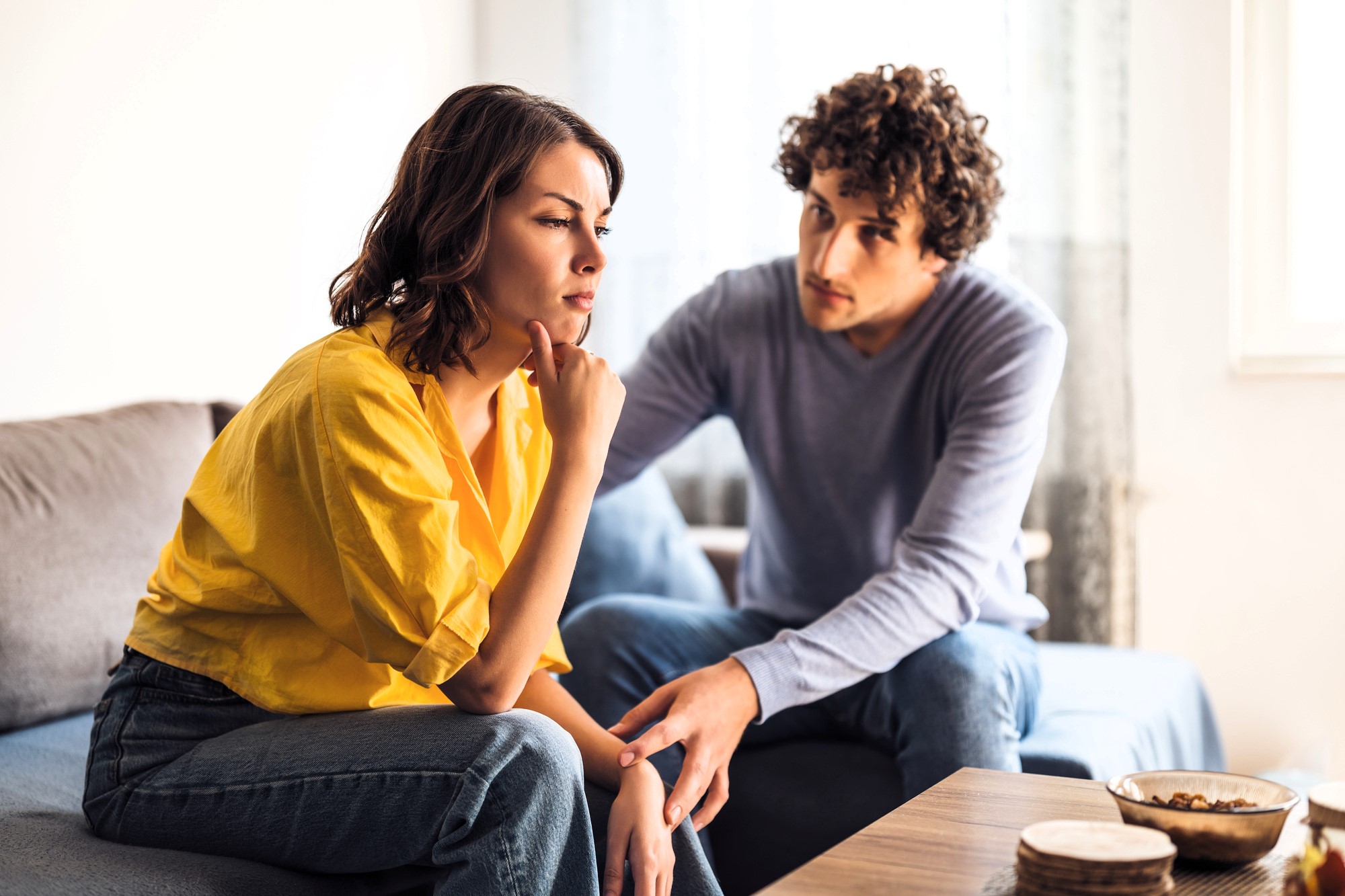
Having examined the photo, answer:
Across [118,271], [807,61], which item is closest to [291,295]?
[118,271]

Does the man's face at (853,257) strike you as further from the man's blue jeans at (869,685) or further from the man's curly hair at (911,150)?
the man's blue jeans at (869,685)

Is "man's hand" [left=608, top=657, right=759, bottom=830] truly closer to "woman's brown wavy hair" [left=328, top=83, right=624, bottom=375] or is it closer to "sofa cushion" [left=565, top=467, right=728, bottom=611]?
"woman's brown wavy hair" [left=328, top=83, right=624, bottom=375]

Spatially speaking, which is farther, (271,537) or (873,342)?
(873,342)

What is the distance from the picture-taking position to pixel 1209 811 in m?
0.84

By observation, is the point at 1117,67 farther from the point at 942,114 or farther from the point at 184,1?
the point at 184,1

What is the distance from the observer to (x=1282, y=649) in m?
2.56

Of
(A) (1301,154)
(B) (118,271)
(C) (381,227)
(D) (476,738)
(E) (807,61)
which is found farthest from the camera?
(E) (807,61)

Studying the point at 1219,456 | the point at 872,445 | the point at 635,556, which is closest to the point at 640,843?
the point at 872,445

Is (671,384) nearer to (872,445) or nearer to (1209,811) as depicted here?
(872,445)

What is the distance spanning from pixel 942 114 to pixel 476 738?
1165 millimetres

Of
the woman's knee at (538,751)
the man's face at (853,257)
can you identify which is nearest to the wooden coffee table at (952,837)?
the woman's knee at (538,751)

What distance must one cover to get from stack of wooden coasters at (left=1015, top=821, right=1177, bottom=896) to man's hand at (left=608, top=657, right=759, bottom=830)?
1.45 ft

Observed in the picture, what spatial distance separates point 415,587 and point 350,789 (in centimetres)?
18

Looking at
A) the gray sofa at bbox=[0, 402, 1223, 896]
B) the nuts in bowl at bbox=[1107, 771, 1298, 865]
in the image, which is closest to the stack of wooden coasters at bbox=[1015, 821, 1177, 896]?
the nuts in bowl at bbox=[1107, 771, 1298, 865]
